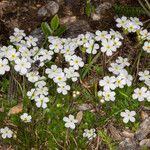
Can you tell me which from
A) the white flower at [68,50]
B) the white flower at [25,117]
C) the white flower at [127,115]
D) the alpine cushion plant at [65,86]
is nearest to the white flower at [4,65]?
the alpine cushion plant at [65,86]

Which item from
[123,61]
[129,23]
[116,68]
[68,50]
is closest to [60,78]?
[68,50]

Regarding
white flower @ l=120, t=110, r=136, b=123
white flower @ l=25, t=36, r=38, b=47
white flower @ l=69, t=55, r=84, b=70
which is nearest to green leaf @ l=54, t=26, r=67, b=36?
white flower @ l=25, t=36, r=38, b=47

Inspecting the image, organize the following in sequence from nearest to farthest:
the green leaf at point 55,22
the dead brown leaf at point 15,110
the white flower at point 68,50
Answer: the dead brown leaf at point 15,110 → the white flower at point 68,50 → the green leaf at point 55,22

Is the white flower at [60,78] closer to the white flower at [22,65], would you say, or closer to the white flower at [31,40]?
the white flower at [22,65]

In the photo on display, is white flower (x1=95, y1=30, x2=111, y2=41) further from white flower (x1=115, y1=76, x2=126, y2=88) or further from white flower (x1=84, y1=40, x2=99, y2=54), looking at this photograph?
white flower (x1=115, y1=76, x2=126, y2=88)

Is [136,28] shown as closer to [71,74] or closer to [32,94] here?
[71,74]

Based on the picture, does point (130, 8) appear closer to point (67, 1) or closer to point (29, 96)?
point (67, 1)
